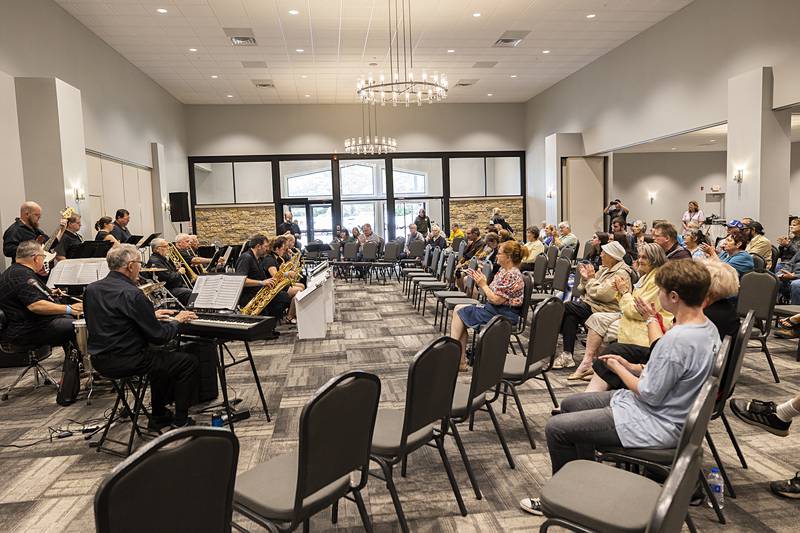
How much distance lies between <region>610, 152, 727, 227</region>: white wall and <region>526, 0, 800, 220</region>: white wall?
279 cm

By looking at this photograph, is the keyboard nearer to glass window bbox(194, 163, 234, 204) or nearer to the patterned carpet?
the patterned carpet

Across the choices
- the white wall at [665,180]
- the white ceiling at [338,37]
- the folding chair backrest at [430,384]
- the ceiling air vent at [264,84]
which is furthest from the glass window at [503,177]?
the folding chair backrest at [430,384]

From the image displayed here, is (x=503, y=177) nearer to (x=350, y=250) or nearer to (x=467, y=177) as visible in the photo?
(x=467, y=177)

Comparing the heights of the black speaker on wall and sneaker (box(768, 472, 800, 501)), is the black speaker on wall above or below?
above

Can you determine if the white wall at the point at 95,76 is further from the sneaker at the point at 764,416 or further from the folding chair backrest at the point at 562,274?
the sneaker at the point at 764,416

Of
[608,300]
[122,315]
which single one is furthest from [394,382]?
[122,315]

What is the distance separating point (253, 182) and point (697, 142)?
12.5m

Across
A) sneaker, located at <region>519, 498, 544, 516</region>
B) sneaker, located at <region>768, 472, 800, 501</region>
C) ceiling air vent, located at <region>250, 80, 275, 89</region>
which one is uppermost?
ceiling air vent, located at <region>250, 80, 275, 89</region>

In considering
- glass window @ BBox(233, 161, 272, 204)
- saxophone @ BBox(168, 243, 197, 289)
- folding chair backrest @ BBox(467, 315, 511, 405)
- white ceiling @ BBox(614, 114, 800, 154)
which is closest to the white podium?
saxophone @ BBox(168, 243, 197, 289)

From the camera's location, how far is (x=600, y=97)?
13.6 metres

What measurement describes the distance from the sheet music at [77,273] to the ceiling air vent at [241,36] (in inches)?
262

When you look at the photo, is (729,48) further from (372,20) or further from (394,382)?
(394,382)

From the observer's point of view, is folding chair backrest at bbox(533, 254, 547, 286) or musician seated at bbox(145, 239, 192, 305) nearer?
musician seated at bbox(145, 239, 192, 305)

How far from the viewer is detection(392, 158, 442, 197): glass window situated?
1805 cm
